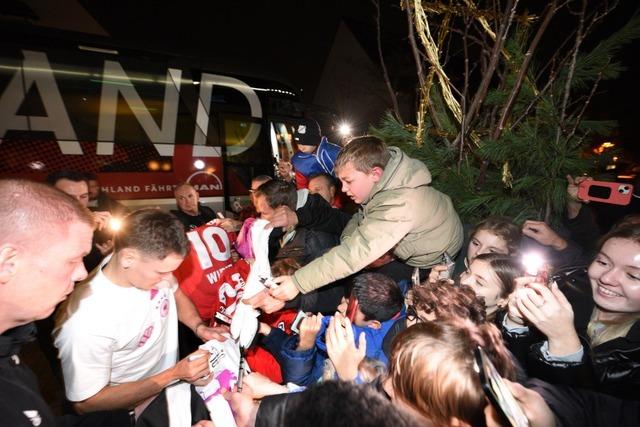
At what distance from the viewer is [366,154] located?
234 cm

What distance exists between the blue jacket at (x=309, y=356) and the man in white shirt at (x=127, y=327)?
0.50 meters

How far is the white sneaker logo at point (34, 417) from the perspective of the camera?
1.24 metres

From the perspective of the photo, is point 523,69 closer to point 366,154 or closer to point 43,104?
point 366,154

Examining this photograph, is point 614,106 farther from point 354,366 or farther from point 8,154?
point 8,154

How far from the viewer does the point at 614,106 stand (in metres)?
7.25

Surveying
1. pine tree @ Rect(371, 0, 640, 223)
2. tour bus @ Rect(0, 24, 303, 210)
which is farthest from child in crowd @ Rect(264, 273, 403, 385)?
tour bus @ Rect(0, 24, 303, 210)

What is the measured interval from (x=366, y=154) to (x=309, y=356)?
1.40 m

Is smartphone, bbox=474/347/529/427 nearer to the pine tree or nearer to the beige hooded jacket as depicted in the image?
the beige hooded jacket

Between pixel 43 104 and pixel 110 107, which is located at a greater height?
pixel 110 107

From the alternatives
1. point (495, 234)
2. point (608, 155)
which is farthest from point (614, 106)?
point (495, 234)

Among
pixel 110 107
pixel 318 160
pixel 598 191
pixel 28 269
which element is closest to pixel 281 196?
pixel 318 160

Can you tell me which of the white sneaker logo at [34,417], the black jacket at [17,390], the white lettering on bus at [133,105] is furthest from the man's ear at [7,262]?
the white lettering on bus at [133,105]

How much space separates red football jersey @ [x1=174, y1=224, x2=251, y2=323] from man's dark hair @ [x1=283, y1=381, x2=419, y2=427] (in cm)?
245

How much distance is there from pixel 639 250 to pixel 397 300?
128cm
